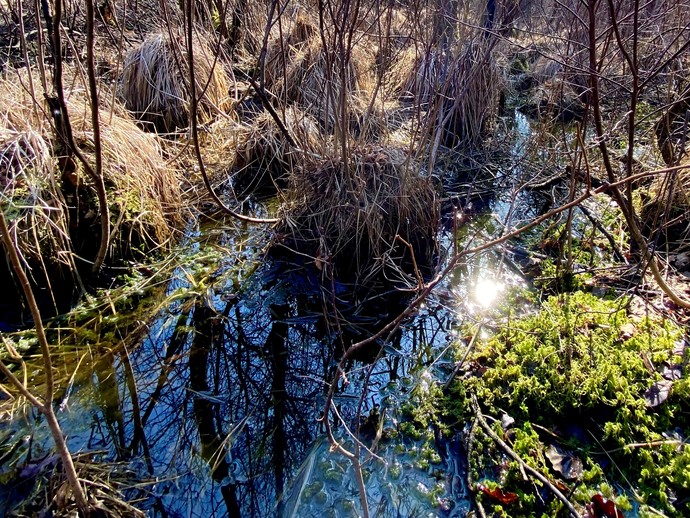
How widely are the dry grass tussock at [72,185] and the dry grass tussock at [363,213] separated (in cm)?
100

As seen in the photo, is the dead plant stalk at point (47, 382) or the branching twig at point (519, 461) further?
the branching twig at point (519, 461)

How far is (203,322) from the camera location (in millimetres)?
3318

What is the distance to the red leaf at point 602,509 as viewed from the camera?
78.0 inches

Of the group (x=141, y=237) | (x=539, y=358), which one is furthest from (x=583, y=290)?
(x=141, y=237)

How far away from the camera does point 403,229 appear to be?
12.2 ft

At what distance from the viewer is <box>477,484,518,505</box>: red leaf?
2.06 meters

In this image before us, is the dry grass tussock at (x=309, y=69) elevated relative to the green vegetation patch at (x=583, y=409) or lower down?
elevated

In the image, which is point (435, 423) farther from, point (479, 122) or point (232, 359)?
point (479, 122)

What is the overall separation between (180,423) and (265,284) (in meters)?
1.28

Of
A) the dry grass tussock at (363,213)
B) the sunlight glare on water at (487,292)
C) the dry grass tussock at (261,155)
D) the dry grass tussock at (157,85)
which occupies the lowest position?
the sunlight glare on water at (487,292)

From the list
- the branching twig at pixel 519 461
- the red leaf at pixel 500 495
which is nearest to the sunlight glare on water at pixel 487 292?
the branching twig at pixel 519 461

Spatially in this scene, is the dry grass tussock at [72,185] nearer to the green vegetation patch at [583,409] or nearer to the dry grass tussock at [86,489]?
the dry grass tussock at [86,489]

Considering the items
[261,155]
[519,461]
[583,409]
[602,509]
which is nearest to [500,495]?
[519,461]

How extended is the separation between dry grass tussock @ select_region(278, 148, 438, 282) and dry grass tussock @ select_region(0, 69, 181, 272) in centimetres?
100
